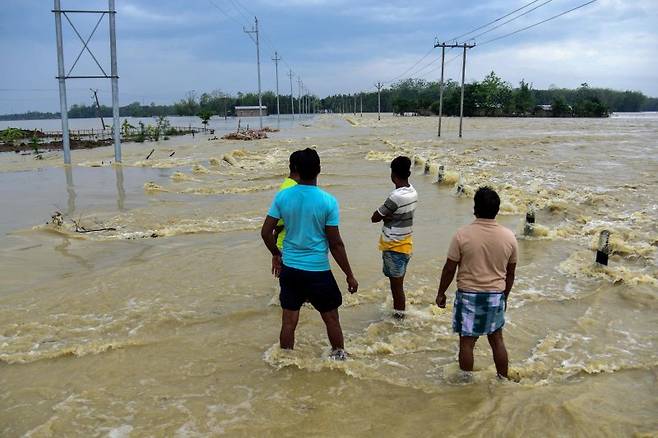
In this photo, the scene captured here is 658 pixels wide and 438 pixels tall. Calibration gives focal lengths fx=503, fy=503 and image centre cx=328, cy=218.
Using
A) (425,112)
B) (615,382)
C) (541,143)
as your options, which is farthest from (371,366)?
(425,112)

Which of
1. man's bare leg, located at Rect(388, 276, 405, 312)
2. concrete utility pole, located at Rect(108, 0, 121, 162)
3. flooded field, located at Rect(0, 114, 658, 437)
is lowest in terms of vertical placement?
flooded field, located at Rect(0, 114, 658, 437)

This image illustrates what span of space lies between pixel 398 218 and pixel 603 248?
391 centimetres

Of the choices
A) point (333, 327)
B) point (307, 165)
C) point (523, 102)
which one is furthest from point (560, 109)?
point (307, 165)

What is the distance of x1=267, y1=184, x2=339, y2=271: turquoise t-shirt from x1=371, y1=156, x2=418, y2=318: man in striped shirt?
101cm

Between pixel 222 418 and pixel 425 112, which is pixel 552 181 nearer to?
pixel 222 418

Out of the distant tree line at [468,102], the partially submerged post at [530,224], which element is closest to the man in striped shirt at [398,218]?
the partially submerged post at [530,224]

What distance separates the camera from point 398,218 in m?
4.93

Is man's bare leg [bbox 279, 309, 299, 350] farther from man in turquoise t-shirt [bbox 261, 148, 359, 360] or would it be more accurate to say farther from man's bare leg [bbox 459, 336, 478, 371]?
man's bare leg [bbox 459, 336, 478, 371]

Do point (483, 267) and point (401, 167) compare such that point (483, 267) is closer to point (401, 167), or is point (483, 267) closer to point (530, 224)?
point (401, 167)

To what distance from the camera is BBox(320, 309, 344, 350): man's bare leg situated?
413cm

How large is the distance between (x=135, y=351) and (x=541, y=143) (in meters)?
32.6

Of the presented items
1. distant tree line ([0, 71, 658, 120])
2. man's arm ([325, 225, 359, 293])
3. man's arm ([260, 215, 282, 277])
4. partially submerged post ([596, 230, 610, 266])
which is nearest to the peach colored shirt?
man's arm ([325, 225, 359, 293])

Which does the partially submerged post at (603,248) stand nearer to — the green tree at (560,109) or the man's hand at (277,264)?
the man's hand at (277,264)

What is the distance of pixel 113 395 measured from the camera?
13.1ft
